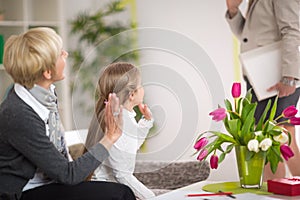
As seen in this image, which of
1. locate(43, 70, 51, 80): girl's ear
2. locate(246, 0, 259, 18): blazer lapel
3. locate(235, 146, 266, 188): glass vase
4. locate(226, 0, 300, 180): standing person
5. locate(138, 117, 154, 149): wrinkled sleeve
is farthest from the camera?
locate(246, 0, 259, 18): blazer lapel

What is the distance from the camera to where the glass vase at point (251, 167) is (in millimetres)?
1931

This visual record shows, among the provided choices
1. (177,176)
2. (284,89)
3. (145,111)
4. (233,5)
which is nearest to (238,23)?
(233,5)

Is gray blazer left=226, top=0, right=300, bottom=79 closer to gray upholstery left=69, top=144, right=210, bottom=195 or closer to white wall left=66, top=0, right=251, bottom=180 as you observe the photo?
white wall left=66, top=0, right=251, bottom=180

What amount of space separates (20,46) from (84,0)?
247cm

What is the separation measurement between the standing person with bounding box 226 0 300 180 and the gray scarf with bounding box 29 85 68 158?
101 centimetres

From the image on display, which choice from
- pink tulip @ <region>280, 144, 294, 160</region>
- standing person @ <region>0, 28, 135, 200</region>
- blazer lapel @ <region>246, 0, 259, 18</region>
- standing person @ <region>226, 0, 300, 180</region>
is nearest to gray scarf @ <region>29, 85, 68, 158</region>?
standing person @ <region>0, 28, 135, 200</region>

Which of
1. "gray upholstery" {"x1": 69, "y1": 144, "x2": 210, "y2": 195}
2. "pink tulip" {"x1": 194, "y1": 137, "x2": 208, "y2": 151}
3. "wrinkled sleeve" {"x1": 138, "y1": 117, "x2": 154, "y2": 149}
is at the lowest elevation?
"gray upholstery" {"x1": 69, "y1": 144, "x2": 210, "y2": 195}

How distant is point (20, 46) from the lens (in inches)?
70.7

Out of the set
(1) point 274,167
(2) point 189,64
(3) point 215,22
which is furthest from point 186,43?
(3) point 215,22

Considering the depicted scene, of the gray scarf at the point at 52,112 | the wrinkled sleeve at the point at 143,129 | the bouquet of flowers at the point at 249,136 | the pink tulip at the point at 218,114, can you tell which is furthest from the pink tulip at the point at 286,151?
the gray scarf at the point at 52,112

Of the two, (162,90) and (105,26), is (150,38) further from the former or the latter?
(105,26)

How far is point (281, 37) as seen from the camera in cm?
271

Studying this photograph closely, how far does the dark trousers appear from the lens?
176cm

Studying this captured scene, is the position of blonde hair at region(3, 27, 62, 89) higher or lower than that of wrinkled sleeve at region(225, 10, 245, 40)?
lower
